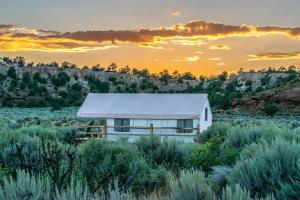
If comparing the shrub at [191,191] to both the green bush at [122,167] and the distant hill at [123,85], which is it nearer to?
the green bush at [122,167]

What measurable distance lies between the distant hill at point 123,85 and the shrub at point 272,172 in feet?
214

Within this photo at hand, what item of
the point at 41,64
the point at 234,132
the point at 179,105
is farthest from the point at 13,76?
the point at 234,132

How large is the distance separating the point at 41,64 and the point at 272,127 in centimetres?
12819

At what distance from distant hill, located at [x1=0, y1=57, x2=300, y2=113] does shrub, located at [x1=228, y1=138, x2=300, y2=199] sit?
65.2 m

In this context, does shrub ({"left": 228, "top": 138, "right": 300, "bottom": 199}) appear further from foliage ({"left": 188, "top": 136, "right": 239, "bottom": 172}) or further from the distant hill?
the distant hill

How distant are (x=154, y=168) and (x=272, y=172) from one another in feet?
17.6

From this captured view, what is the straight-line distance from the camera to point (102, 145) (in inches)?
465

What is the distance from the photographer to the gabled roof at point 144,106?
31.3 m

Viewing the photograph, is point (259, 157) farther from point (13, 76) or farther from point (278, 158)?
point (13, 76)

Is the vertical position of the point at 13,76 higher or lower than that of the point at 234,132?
lower

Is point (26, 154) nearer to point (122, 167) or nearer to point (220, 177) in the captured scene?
point (122, 167)

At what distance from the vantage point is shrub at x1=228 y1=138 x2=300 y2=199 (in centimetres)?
702

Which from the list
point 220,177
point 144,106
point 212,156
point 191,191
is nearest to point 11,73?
point 144,106

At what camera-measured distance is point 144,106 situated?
3259 centimetres
